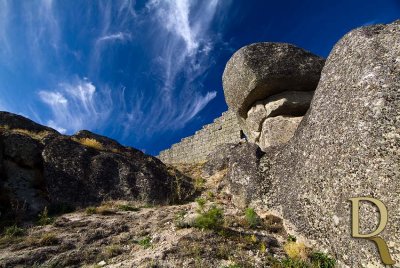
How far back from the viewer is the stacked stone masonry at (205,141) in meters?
25.1

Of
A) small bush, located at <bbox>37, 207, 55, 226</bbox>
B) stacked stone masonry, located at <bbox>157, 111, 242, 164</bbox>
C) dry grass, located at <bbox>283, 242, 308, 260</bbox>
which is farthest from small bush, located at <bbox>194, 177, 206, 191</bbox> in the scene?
stacked stone masonry, located at <bbox>157, 111, 242, 164</bbox>

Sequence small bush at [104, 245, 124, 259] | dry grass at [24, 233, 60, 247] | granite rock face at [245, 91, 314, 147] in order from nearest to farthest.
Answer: small bush at [104, 245, 124, 259]
dry grass at [24, 233, 60, 247]
granite rock face at [245, 91, 314, 147]

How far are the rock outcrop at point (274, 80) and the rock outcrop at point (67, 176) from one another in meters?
3.78

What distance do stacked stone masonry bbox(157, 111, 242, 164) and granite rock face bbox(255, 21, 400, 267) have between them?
1718 centimetres

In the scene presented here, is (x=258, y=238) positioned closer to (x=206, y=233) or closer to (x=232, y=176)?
(x=206, y=233)

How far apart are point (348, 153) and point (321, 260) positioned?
6.15ft

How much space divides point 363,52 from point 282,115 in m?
5.06

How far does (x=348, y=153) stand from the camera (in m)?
5.53

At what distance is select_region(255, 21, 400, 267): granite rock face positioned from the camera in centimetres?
486

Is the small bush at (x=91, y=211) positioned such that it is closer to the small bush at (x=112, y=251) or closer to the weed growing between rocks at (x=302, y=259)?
the small bush at (x=112, y=251)

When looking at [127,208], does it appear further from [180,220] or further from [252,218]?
[252,218]

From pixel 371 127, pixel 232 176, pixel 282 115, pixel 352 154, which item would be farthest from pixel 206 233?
pixel 282 115

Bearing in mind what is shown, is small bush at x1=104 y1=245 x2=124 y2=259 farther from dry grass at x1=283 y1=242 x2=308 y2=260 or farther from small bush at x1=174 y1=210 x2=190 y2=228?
dry grass at x1=283 y1=242 x2=308 y2=260

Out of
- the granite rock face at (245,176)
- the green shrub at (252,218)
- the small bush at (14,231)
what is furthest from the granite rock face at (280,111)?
the small bush at (14,231)
